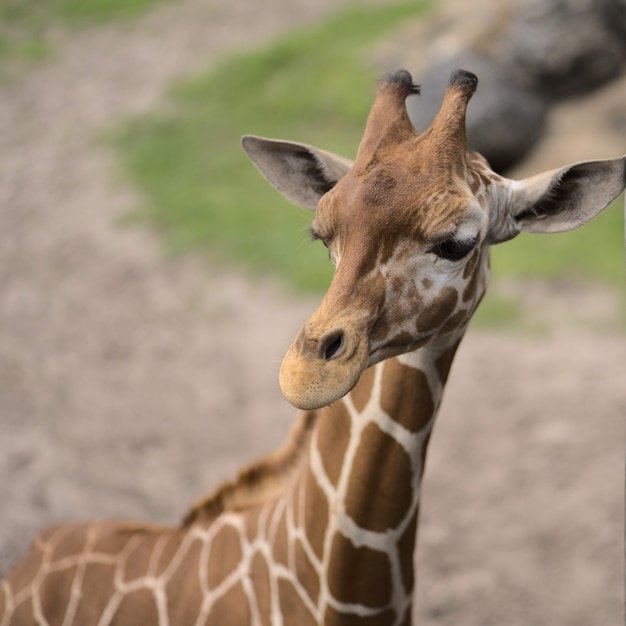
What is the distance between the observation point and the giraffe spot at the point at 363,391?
2.77m

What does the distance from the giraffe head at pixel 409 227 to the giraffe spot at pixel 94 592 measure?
4.94ft

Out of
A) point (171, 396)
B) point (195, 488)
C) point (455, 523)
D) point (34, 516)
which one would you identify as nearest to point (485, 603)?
point (455, 523)

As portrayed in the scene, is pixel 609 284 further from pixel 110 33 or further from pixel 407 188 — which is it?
pixel 110 33

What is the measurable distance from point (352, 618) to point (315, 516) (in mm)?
341

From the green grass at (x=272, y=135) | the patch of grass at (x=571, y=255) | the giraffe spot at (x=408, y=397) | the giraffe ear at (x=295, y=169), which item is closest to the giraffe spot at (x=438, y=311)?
the giraffe spot at (x=408, y=397)

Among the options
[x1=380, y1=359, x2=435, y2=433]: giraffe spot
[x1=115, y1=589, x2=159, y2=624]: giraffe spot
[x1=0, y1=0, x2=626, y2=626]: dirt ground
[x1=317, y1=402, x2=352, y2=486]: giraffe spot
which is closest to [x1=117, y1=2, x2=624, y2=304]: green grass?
[x1=0, y1=0, x2=626, y2=626]: dirt ground

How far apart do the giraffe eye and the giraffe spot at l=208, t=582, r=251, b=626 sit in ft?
4.48

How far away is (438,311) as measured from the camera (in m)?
2.53

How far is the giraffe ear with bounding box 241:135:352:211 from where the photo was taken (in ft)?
9.50

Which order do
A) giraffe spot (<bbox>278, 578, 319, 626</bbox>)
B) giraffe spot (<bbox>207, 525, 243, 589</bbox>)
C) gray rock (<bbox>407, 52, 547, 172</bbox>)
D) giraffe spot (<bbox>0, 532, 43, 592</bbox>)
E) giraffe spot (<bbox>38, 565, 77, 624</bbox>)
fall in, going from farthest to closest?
gray rock (<bbox>407, 52, 547, 172</bbox>) → giraffe spot (<bbox>0, 532, 43, 592</bbox>) → giraffe spot (<bbox>38, 565, 77, 624</bbox>) → giraffe spot (<bbox>207, 525, 243, 589</bbox>) → giraffe spot (<bbox>278, 578, 319, 626</bbox>)

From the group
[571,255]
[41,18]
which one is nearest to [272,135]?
[571,255]

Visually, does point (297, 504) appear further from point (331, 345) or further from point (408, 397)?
point (331, 345)

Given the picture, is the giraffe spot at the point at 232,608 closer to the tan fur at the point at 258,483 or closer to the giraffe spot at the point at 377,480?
the tan fur at the point at 258,483

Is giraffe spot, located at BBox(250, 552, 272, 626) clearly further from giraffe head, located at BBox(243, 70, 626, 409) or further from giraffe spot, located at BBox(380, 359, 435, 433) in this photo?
giraffe head, located at BBox(243, 70, 626, 409)
